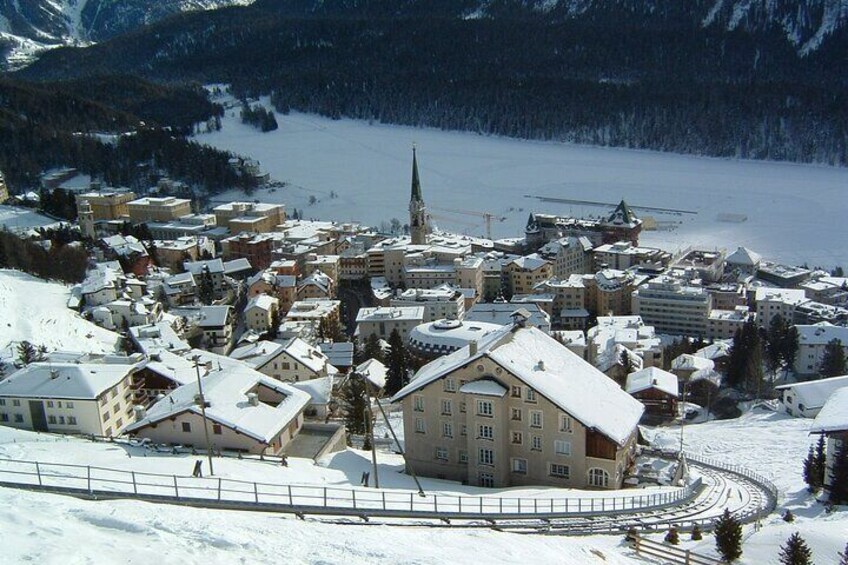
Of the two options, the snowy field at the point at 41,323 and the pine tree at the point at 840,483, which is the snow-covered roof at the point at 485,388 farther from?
the snowy field at the point at 41,323

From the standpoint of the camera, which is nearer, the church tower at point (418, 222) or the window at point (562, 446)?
the window at point (562, 446)

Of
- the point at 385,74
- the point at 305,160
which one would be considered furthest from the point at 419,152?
the point at 385,74

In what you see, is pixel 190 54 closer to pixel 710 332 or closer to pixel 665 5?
pixel 665 5

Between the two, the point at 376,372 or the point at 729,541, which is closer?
the point at 729,541

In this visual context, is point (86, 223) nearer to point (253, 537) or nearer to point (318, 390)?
point (318, 390)

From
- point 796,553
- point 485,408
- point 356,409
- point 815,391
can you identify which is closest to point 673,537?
point 796,553

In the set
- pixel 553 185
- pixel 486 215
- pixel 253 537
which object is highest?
pixel 253 537

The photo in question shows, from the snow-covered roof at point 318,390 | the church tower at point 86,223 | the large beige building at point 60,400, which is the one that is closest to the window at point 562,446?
the snow-covered roof at point 318,390
